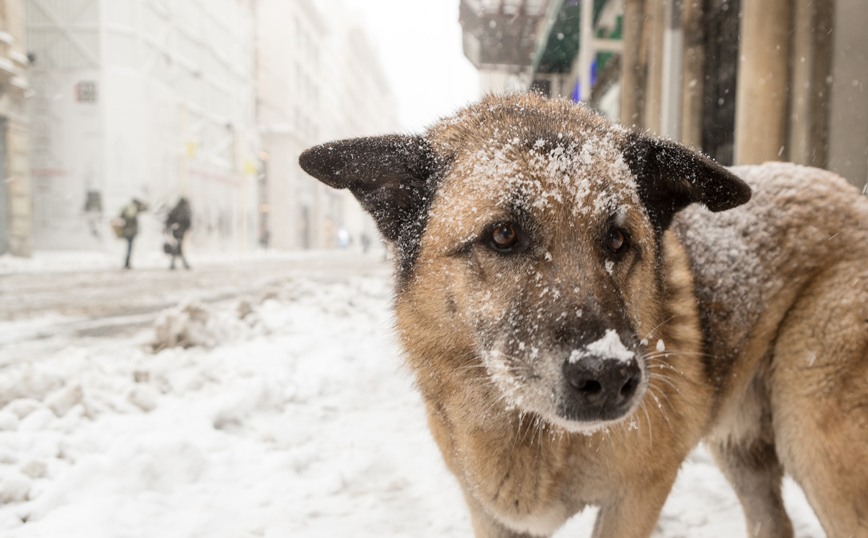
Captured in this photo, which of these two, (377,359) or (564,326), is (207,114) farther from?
(564,326)

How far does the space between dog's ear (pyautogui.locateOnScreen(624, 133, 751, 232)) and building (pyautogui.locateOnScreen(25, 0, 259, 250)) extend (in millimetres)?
26635

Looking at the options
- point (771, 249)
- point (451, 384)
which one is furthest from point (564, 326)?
point (771, 249)

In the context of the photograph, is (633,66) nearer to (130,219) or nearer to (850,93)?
(850,93)

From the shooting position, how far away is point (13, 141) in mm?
18719

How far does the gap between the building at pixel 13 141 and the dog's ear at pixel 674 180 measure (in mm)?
22182

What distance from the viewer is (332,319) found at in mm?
7023

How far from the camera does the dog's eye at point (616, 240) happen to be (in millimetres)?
1875

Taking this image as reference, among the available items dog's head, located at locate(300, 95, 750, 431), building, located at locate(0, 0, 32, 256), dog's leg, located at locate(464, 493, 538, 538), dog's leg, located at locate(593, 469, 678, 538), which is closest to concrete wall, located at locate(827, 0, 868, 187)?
dog's head, located at locate(300, 95, 750, 431)

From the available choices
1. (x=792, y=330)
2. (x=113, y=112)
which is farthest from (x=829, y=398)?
(x=113, y=112)

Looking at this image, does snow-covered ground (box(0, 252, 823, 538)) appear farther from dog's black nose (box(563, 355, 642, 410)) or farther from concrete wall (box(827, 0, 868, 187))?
concrete wall (box(827, 0, 868, 187))

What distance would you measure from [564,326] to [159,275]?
1477 centimetres

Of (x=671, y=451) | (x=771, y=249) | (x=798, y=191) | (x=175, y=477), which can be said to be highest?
(x=798, y=191)

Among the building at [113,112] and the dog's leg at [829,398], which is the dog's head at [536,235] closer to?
the dog's leg at [829,398]

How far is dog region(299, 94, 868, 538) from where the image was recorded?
5.85 feet
